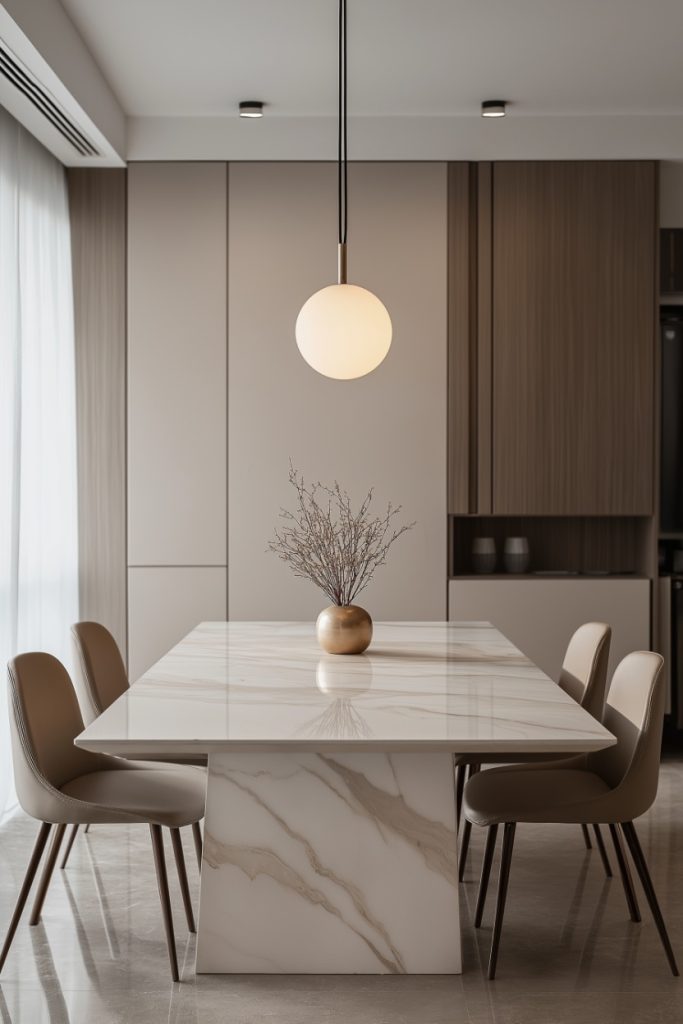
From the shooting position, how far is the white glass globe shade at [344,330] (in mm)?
3178

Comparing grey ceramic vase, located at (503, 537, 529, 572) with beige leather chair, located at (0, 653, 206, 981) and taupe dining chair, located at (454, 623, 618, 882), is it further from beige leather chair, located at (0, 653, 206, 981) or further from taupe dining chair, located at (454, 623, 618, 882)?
beige leather chair, located at (0, 653, 206, 981)

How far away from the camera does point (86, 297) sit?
4824mm

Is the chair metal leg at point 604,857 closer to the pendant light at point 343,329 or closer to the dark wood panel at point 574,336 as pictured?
the pendant light at point 343,329

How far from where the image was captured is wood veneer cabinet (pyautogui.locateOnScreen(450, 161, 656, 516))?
4.83m

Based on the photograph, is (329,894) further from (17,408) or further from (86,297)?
(86,297)

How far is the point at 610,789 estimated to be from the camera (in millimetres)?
2846

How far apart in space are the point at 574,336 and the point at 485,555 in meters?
1.10

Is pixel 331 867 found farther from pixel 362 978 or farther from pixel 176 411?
pixel 176 411

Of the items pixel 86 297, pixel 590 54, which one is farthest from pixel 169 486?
pixel 590 54

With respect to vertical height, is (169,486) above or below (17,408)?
below

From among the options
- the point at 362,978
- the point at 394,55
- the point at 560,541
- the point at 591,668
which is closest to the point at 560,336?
the point at 560,541

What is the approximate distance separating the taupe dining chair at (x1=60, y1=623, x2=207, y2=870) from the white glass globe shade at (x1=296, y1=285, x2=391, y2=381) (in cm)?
111

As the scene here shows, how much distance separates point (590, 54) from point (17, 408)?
8.56 feet

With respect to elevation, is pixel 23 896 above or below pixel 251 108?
below
